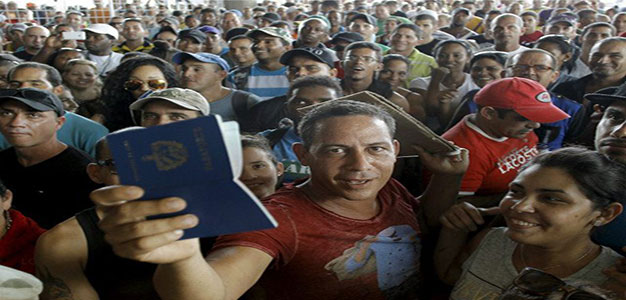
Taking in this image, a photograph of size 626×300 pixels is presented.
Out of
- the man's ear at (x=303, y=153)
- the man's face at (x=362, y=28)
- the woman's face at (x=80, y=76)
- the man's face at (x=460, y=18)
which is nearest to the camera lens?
the man's ear at (x=303, y=153)

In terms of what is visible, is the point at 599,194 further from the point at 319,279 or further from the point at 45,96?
the point at 45,96

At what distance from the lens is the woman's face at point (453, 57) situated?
498 centimetres

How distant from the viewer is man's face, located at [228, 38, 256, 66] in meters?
5.94

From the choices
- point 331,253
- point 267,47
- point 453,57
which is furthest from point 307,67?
point 331,253

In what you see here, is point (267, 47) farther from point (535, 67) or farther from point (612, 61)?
point (612, 61)

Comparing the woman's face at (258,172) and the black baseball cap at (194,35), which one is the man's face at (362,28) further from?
the woman's face at (258,172)

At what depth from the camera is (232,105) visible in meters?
4.06

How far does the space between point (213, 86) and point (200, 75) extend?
18 cm

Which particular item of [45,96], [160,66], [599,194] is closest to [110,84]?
[160,66]

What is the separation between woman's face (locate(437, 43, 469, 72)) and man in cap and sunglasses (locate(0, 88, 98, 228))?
11.6 ft

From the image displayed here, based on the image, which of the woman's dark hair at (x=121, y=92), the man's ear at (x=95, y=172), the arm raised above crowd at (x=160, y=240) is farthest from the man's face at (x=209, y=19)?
the arm raised above crowd at (x=160, y=240)

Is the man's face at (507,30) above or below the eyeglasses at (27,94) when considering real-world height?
above

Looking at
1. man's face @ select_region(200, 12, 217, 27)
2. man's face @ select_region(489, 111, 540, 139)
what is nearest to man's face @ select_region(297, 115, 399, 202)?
man's face @ select_region(489, 111, 540, 139)

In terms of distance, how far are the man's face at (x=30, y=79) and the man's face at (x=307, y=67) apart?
6.55ft
